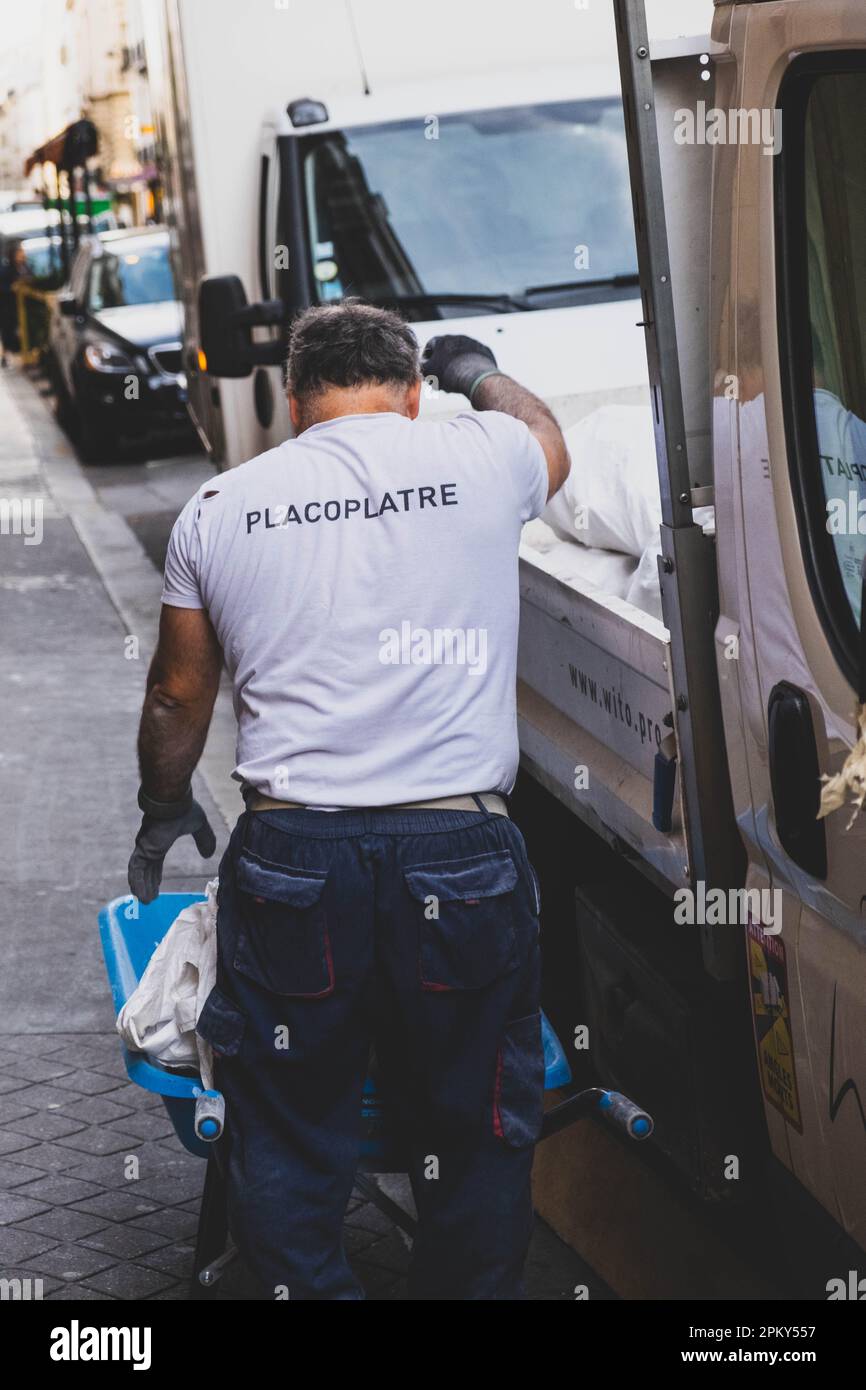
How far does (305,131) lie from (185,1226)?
16.4 feet

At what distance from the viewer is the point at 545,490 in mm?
3314

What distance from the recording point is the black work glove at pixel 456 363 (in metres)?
3.66

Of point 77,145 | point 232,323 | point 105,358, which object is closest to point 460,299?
point 232,323

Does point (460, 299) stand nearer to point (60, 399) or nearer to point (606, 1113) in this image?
point (606, 1113)

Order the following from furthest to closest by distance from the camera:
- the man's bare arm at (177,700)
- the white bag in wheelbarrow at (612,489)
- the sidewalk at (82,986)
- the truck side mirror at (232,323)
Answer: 1. the truck side mirror at (232,323)
2. the white bag in wheelbarrow at (612,489)
3. the sidewalk at (82,986)
4. the man's bare arm at (177,700)

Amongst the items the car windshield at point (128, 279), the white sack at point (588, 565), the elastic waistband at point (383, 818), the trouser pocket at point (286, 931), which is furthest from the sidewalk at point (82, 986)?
the car windshield at point (128, 279)

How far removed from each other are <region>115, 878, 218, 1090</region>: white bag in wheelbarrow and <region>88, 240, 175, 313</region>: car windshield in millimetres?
15224

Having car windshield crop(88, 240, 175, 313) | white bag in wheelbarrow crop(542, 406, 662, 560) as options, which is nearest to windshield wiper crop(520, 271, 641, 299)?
white bag in wheelbarrow crop(542, 406, 662, 560)

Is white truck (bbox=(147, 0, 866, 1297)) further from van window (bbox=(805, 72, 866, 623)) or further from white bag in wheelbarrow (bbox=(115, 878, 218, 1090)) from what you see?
white bag in wheelbarrow (bbox=(115, 878, 218, 1090))

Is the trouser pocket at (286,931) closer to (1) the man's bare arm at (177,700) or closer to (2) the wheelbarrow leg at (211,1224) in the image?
(1) the man's bare arm at (177,700)

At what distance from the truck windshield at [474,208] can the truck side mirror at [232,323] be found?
0.29 metres

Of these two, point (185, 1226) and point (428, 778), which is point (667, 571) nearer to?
point (428, 778)

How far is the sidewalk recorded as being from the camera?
4105 millimetres

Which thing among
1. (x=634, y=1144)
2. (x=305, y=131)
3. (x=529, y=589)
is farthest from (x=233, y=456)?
(x=634, y=1144)
